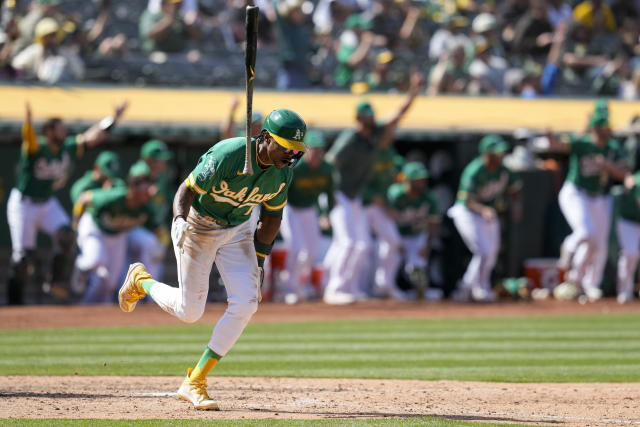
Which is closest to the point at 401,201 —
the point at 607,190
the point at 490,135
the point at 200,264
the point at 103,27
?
the point at 490,135

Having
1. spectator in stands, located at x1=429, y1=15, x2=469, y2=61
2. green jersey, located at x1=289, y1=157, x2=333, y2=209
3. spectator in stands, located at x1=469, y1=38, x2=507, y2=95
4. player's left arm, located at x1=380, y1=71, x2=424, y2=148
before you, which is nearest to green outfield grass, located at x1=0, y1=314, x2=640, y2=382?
green jersey, located at x1=289, y1=157, x2=333, y2=209

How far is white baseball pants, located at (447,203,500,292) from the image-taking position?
14.1 metres

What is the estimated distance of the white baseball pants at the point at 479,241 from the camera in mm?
14141

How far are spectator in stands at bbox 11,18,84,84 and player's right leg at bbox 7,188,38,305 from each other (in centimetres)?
A: 219

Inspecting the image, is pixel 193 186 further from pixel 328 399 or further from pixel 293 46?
pixel 293 46

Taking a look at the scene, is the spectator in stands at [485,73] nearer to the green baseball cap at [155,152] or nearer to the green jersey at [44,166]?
the green baseball cap at [155,152]

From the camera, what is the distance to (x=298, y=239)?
13.6 meters

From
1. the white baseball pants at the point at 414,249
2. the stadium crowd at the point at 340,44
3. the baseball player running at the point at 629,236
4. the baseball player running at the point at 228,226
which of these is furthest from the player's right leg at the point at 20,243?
the baseball player running at the point at 629,236

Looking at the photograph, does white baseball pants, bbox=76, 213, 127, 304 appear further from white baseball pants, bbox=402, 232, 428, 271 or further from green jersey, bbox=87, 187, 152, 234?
white baseball pants, bbox=402, 232, 428, 271

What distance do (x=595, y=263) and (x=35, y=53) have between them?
776cm

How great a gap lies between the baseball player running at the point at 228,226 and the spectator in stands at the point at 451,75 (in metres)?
10.4

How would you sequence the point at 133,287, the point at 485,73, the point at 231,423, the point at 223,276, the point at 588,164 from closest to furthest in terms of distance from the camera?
the point at 231,423 → the point at 223,276 → the point at 133,287 → the point at 588,164 → the point at 485,73

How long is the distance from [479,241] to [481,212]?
38cm

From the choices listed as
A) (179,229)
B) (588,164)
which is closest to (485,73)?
(588,164)
